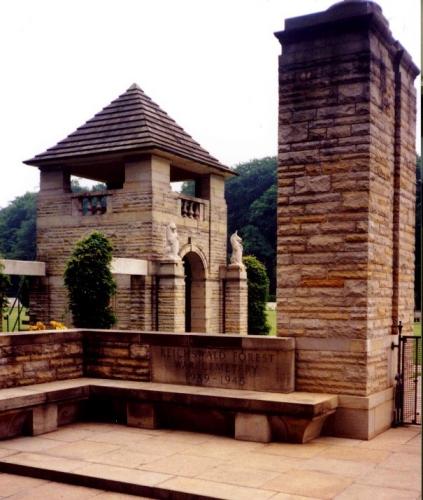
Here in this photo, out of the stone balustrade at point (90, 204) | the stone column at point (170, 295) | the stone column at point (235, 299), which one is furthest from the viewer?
the stone column at point (235, 299)

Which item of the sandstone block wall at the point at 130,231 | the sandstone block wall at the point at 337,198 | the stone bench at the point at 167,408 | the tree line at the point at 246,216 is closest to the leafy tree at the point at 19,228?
the tree line at the point at 246,216

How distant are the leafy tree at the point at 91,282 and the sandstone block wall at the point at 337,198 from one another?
407 inches

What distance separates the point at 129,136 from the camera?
21.0 m

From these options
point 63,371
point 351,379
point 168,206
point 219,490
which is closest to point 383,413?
point 351,379

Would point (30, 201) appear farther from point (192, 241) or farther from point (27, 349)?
point (27, 349)

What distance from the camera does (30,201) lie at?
78.6m

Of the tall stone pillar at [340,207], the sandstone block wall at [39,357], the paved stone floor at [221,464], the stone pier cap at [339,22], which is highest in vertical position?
the stone pier cap at [339,22]

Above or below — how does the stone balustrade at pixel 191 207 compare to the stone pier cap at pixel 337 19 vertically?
below

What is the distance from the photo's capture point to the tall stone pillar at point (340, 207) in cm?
802

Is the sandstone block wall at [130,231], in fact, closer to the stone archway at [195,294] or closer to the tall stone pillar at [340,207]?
the stone archway at [195,294]

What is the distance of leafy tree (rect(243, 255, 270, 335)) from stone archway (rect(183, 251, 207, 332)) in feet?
11.6

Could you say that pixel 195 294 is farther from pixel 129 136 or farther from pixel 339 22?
pixel 339 22

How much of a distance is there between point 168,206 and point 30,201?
2412 inches

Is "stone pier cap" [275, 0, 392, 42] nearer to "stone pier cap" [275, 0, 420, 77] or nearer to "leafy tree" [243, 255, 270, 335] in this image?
"stone pier cap" [275, 0, 420, 77]
